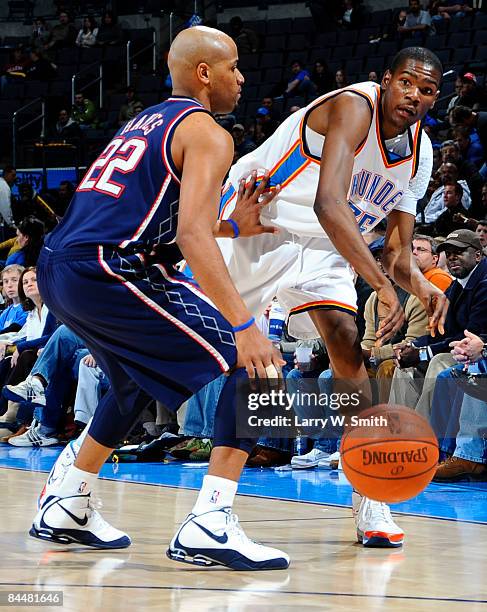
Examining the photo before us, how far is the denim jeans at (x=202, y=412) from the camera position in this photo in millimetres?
6352

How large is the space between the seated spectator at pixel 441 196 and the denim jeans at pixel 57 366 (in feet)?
10.8

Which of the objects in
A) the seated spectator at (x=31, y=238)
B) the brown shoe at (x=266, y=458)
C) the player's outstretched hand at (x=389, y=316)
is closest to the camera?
the player's outstretched hand at (x=389, y=316)

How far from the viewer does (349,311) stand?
359 cm

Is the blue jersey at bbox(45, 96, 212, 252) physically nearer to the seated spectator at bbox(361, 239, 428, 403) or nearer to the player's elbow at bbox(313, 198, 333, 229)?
the player's elbow at bbox(313, 198, 333, 229)

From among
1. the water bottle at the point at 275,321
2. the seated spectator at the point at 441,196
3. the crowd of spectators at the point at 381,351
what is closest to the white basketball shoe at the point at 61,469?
the crowd of spectators at the point at 381,351

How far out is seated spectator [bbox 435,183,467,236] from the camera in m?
8.07

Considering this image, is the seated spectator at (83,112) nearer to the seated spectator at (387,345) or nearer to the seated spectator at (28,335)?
the seated spectator at (28,335)

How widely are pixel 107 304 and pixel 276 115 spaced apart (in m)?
10.8

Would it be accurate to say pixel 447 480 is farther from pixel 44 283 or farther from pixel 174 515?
pixel 44 283

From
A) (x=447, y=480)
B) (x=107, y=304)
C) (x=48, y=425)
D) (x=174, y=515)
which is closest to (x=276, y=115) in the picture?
(x=48, y=425)

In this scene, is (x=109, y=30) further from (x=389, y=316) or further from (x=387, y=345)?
(x=389, y=316)

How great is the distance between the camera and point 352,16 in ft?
51.1

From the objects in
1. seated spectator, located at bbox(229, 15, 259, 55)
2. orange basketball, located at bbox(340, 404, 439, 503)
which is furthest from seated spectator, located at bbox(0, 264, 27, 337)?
seated spectator, located at bbox(229, 15, 259, 55)

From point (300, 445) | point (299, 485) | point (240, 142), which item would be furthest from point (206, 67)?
point (240, 142)
